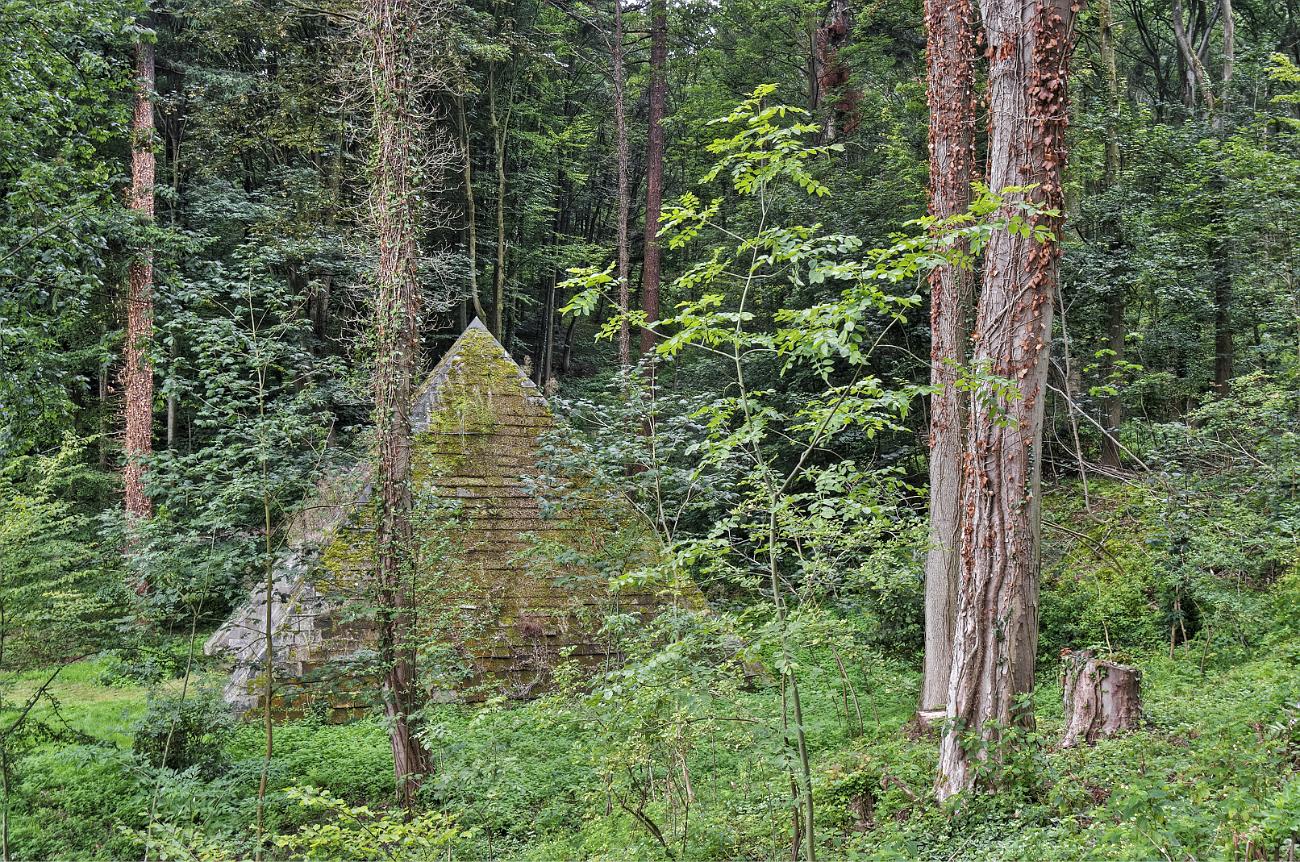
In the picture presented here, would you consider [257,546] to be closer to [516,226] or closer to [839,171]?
[839,171]

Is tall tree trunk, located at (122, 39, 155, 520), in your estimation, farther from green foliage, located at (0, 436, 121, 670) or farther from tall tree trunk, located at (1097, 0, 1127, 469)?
tall tree trunk, located at (1097, 0, 1127, 469)

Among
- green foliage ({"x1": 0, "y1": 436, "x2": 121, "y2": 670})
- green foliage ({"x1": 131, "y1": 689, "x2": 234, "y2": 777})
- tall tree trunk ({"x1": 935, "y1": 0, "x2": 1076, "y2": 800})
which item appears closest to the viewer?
tall tree trunk ({"x1": 935, "y1": 0, "x2": 1076, "y2": 800})

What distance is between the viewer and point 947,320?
6.48 metres

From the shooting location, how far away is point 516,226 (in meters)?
20.5

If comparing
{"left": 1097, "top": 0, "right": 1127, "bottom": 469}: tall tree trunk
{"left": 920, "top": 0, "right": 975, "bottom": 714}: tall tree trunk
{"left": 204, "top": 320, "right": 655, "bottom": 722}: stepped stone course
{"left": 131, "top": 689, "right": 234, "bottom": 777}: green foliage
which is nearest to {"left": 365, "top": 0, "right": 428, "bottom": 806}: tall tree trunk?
{"left": 204, "top": 320, "right": 655, "bottom": 722}: stepped stone course

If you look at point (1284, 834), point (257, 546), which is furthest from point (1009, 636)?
point (257, 546)

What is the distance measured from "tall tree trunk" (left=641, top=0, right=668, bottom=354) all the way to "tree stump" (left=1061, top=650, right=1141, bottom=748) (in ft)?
37.9

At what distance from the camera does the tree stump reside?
453 cm

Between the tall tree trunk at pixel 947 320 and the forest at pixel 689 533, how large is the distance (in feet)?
0.12

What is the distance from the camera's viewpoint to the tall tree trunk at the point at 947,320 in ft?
20.9

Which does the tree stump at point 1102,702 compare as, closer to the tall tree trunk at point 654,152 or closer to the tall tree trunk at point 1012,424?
the tall tree trunk at point 1012,424

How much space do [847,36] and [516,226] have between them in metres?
9.86

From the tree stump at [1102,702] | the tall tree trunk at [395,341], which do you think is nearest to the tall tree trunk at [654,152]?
the tall tree trunk at [395,341]

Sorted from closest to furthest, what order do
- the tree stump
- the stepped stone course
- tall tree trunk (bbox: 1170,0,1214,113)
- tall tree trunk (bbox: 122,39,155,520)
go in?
the tree stump < the stepped stone course < tall tree trunk (bbox: 122,39,155,520) < tall tree trunk (bbox: 1170,0,1214,113)
